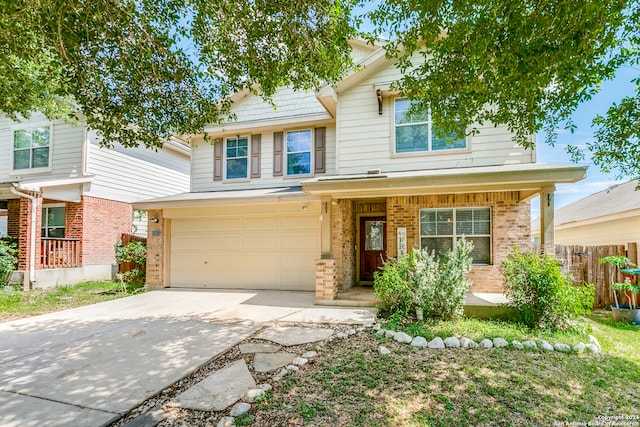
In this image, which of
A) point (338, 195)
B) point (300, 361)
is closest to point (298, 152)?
point (338, 195)

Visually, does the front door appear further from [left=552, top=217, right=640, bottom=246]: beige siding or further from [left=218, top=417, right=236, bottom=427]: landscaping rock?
[left=552, top=217, right=640, bottom=246]: beige siding

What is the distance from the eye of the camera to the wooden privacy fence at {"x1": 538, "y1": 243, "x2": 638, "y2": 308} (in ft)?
25.8

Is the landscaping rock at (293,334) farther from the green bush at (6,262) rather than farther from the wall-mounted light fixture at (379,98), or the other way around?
the green bush at (6,262)

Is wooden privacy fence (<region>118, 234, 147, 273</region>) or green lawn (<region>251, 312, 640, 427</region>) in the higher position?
wooden privacy fence (<region>118, 234, 147, 273</region>)

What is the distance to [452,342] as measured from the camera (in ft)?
16.0

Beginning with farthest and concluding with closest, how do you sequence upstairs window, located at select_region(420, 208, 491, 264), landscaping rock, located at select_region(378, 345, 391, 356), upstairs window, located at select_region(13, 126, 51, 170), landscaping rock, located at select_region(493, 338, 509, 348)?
upstairs window, located at select_region(13, 126, 51, 170) < upstairs window, located at select_region(420, 208, 491, 264) < landscaping rock, located at select_region(493, 338, 509, 348) < landscaping rock, located at select_region(378, 345, 391, 356)

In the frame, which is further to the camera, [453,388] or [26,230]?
[26,230]

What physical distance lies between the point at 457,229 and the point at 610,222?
7.79 m

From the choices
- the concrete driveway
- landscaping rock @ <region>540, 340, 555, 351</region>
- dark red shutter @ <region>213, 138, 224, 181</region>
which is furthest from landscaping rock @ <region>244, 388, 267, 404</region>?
dark red shutter @ <region>213, 138, 224, 181</region>

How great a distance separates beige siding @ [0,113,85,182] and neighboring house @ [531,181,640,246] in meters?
17.4

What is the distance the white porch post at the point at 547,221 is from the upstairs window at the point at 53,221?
1420 cm

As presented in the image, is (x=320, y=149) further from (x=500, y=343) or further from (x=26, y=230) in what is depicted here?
(x=26, y=230)

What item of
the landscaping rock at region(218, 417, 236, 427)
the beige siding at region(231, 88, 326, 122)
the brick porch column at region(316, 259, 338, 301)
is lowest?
the landscaping rock at region(218, 417, 236, 427)

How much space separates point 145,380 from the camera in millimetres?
3822
